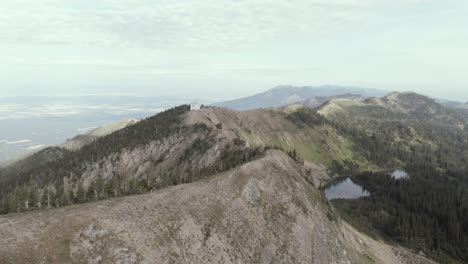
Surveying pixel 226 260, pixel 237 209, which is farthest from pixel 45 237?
pixel 237 209

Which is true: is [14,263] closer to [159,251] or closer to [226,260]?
[159,251]

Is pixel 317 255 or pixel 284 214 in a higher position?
pixel 284 214

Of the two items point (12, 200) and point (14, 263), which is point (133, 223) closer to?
point (14, 263)

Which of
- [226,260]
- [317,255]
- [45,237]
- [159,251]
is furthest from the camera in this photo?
[317,255]

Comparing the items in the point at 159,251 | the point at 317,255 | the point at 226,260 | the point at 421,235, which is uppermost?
the point at 159,251

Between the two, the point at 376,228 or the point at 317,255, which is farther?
the point at 376,228

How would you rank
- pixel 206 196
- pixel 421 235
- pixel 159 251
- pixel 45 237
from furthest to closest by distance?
pixel 421 235, pixel 206 196, pixel 159 251, pixel 45 237
